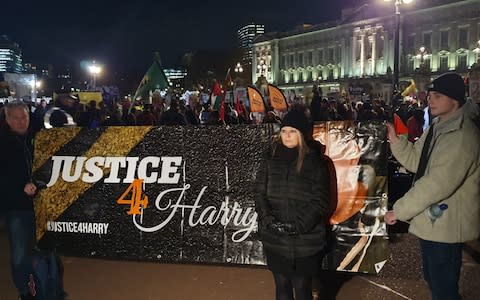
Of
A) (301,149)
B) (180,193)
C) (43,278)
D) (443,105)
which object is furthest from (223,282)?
(443,105)

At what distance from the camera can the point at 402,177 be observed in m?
7.04

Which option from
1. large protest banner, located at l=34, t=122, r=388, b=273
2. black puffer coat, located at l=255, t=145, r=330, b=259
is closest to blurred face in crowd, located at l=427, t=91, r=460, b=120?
black puffer coat, located at l=255, t=145, r=330, b=259

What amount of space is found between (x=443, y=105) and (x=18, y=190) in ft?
11.7

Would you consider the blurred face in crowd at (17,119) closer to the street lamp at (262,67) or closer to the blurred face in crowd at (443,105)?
the blurred face in crowd at (443,105)

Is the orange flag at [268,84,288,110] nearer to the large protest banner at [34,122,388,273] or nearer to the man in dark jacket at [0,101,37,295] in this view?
the large protest banner at [34,122,388,273]

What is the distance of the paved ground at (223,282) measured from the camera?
191 inches

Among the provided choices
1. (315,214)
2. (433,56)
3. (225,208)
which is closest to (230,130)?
(225,208)

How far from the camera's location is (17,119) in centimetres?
457

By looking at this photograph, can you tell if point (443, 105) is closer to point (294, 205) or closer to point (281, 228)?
point (294, 205)

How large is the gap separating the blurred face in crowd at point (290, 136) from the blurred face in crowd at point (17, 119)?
8.18 ft

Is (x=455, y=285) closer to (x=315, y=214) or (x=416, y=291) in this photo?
(x=315, y=214)

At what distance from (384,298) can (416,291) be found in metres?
0.38

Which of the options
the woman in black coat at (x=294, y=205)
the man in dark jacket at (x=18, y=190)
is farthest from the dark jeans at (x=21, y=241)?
the woman in black coat at (x=294, y=205)

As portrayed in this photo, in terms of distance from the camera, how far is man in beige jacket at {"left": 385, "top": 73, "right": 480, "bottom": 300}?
10.6ft
